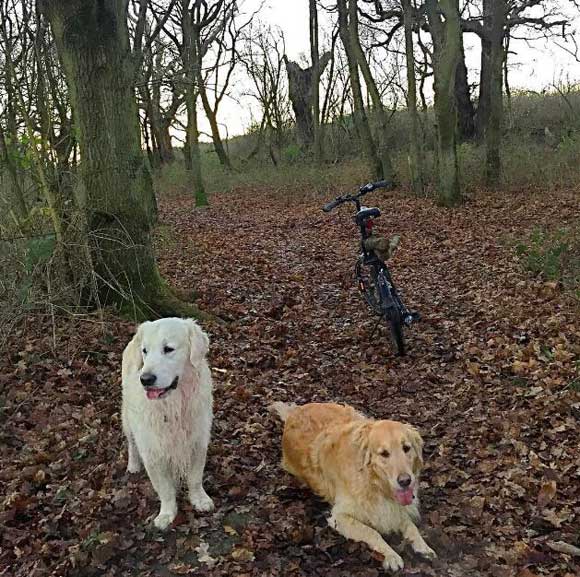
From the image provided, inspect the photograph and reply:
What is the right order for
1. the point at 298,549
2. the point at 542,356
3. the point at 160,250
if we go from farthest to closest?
1. the point at 160,250
2. the point at 542,356
3. the point at 298,549

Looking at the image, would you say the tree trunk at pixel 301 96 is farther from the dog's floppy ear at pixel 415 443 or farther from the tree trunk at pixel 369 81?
the dog's floppy ear at pixel 415 443

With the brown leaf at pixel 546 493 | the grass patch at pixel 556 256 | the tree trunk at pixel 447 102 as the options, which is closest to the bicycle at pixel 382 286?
the grass patch at pixel 556 256

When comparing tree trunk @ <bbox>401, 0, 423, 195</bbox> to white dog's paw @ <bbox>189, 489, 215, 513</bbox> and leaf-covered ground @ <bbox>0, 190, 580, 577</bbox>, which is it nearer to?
leaf-covered ground @ <bbox>0, 190, 580, 577</bbox>

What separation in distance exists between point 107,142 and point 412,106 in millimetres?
10987

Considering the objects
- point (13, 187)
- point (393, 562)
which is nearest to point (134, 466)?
point (393, 562)

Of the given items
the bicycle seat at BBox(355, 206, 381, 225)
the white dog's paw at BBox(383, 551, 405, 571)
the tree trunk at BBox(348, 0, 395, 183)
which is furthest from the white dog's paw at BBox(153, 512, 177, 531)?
the tree trunk at BBox(348, 0, 395, 183)

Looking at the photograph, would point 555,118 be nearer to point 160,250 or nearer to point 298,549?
point 160,250

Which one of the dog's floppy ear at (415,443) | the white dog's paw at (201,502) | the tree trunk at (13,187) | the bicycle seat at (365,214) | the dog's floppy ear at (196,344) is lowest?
the white dog's paw at (201,502)

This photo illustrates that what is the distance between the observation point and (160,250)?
11359 millimetres

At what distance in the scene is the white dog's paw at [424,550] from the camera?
354 cm

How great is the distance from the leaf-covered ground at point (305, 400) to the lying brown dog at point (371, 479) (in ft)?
0.37

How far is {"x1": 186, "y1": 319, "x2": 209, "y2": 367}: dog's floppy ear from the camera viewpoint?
12.7ft

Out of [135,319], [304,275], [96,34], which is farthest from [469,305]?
[96,34]

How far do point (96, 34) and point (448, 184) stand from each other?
957 cm
